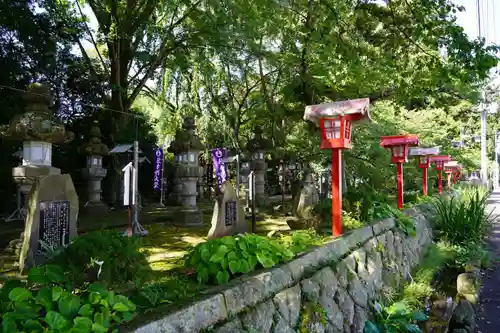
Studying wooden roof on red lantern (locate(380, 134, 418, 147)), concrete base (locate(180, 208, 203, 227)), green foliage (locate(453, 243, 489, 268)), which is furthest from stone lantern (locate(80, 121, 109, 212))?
green foliage (locate(453, 243, 489, 268))

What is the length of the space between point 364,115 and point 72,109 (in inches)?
548

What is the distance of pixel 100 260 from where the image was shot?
3561 millimetres

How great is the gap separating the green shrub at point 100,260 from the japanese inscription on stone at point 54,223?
5.87 ft

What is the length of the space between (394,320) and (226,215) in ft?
11.2

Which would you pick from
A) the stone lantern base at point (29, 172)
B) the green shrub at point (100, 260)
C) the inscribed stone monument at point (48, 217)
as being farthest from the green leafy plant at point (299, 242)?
the stone lantern base at point (29, 172)

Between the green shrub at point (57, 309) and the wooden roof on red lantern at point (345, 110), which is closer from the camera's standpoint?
the green shrub at point (57, 309)

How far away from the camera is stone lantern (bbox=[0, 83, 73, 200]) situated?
7074 mm

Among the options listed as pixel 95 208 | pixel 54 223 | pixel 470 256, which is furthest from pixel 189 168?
pixel 470 256

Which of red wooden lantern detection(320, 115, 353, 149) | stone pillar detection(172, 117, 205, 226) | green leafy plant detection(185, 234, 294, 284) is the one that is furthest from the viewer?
stone pillar detection(172, 117, 205, 226)

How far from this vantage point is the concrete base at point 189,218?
33.0 feet

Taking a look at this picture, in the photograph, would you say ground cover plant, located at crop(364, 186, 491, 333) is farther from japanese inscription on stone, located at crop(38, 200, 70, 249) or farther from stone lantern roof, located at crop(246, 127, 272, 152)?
stone lantern roof, located at crop(246, 127, 272, 152)

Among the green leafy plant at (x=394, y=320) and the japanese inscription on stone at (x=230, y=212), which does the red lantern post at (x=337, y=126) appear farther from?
the japanese inscription on stone at (x=230, y=212)

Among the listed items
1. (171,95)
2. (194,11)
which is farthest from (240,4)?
(171,95)

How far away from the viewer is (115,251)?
372 centimetres
